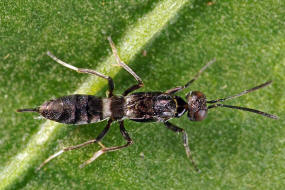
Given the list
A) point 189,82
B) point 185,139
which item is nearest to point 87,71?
point 189,82

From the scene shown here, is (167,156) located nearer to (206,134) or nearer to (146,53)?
(206,134)

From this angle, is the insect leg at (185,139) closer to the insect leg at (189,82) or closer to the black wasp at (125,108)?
the black wasp at (125,108)

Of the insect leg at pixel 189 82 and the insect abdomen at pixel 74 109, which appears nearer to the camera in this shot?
the insect abdomen at pixel 74 109

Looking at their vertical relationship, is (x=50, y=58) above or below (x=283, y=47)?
below

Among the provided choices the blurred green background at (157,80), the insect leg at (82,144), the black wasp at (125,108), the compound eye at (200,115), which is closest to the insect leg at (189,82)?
the black wasp at (125,108)

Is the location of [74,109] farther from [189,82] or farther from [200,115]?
[200,115]

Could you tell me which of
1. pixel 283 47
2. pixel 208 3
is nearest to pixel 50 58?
pixel 208 3

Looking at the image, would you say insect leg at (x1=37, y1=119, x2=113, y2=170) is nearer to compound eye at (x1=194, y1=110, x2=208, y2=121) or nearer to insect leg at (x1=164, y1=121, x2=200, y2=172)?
insect leg at (x1=164, y1=121, x2=200, y2=172)

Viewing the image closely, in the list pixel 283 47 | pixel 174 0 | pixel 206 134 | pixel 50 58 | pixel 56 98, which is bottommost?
pixel 206 134
